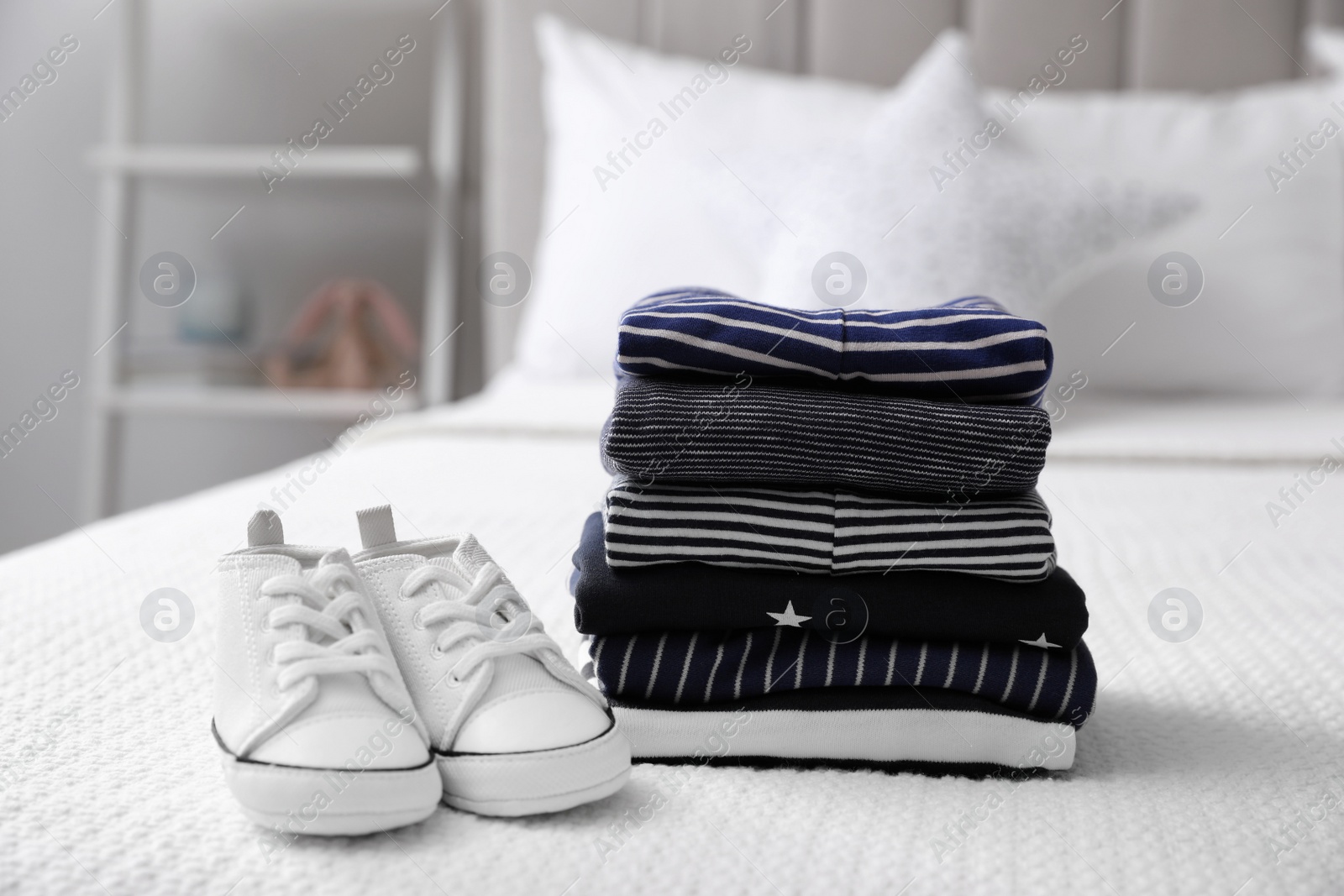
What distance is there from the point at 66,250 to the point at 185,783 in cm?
219

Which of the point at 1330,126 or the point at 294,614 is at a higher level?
the point at 1330,126

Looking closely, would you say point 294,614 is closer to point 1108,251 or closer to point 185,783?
point 185,783

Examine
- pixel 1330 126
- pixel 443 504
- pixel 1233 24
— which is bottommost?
pixel 443 504

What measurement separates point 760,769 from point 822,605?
85 mm

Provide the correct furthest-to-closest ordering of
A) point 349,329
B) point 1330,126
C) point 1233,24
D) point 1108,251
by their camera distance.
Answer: point 349,329 → point 1233,24 → point 1330,126 → point 1108,251

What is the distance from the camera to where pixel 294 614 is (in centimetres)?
47

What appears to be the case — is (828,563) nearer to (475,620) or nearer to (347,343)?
(475,620)

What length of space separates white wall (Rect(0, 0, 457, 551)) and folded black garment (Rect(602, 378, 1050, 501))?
1867 millimetres

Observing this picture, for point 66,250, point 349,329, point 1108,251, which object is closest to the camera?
point 1108,251

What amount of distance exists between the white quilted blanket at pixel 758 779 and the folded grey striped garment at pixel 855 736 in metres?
0.02

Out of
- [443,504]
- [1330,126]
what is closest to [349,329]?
[443,504]

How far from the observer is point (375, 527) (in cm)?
54

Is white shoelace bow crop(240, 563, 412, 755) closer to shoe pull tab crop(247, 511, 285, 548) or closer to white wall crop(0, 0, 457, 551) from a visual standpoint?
shoe pull tab crop(247, 511, 285, 548)

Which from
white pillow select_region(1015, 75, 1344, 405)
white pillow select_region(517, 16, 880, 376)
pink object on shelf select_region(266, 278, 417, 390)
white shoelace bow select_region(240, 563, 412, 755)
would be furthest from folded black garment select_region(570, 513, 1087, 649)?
pink object on shelf select_region(266, 278, 417, 390)
